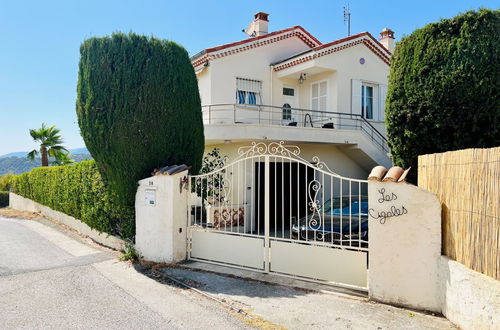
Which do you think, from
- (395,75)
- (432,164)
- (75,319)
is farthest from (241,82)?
(75,319)

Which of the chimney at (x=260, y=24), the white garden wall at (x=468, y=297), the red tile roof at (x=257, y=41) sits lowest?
the white garden wall at (x=468, y=297)

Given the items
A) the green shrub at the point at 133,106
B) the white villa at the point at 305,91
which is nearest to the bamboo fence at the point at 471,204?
the green shrub at the point at 133,106

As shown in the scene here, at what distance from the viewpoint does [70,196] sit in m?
12.5

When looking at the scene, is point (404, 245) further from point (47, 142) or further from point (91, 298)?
point (47, 142)

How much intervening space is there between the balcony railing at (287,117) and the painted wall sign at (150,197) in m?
5.98

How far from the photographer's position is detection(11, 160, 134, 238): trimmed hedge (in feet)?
29.7

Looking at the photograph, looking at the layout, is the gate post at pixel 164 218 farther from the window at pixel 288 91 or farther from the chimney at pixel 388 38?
the chimney at pixel 388 38

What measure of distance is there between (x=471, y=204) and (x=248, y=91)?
11.5m

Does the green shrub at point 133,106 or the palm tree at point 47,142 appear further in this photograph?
the palm tree at point 47,142

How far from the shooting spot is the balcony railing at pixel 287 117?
14.1 metres

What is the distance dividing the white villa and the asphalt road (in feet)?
20.3

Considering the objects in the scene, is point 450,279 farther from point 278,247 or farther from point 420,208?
point 278,247

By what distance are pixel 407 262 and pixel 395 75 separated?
405 cm

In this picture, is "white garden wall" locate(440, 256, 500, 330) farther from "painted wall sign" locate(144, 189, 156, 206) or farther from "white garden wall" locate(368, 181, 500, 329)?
"painted wall sign" locate(144, 189, 156, 206)
